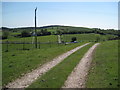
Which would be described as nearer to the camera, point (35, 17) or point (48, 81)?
point (48, 81)

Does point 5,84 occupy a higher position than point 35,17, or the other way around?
point 35,17

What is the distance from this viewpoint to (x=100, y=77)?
1070 cm

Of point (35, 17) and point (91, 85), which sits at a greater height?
point (35, 17)

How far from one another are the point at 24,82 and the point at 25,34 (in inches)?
4861

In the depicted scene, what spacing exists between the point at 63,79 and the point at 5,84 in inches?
145

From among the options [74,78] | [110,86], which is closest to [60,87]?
[74,78]

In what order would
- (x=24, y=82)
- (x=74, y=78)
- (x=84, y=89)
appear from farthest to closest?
(x=74, y=78) → (x=24, y=82) → (x=84, y=89)

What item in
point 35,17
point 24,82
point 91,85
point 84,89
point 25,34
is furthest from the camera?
point 25,34

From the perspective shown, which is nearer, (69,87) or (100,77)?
(69,87)

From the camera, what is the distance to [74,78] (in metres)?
10.5

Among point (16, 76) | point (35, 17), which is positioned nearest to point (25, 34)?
point (35, 17)

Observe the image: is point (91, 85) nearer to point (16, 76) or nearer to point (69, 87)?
point (69, 87)

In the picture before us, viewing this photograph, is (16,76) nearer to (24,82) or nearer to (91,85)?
(24,82)

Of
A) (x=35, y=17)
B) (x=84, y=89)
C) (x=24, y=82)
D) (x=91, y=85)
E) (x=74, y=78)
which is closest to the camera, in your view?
(x=84, y=89)
